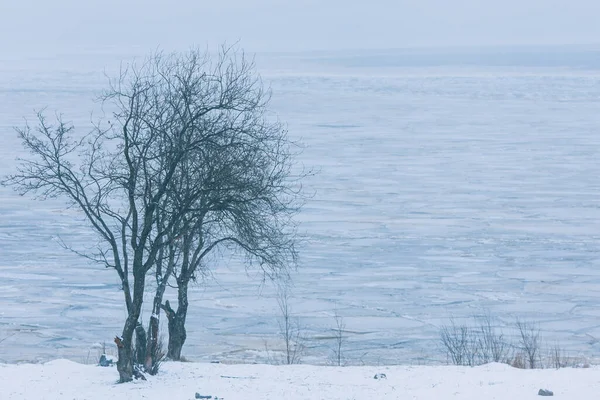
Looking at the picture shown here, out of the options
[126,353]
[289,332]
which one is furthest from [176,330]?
[126,353]

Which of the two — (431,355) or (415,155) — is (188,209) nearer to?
(431,355)

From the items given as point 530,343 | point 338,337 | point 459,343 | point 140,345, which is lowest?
point 338,337

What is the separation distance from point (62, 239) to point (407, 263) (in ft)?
23.7

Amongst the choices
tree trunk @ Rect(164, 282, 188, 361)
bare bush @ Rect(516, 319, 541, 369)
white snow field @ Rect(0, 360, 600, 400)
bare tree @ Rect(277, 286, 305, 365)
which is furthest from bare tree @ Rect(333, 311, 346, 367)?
bare bush @ Rect(516, 319, 541, 369)

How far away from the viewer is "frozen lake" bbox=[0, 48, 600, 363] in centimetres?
1524

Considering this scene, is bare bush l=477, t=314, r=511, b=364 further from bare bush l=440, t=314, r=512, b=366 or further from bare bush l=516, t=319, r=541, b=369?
bare bush l=516, t=319, r=541, b=369

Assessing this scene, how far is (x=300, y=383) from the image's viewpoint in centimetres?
1099

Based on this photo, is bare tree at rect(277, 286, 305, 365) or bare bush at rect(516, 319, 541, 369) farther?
bare tree at rect(277, 286, 305, 365)

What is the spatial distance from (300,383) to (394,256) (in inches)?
363

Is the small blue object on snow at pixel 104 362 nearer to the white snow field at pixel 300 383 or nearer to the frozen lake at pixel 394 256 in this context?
the white snow field at pixel 300 383

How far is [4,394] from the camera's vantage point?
10.5m

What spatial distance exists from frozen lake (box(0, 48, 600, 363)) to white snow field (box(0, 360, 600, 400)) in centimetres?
233

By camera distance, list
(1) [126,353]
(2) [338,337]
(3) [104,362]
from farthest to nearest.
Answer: (2) [338,337]
(3) [104,362]
(1) [126,353]

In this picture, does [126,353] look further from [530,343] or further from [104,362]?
[530,343]
